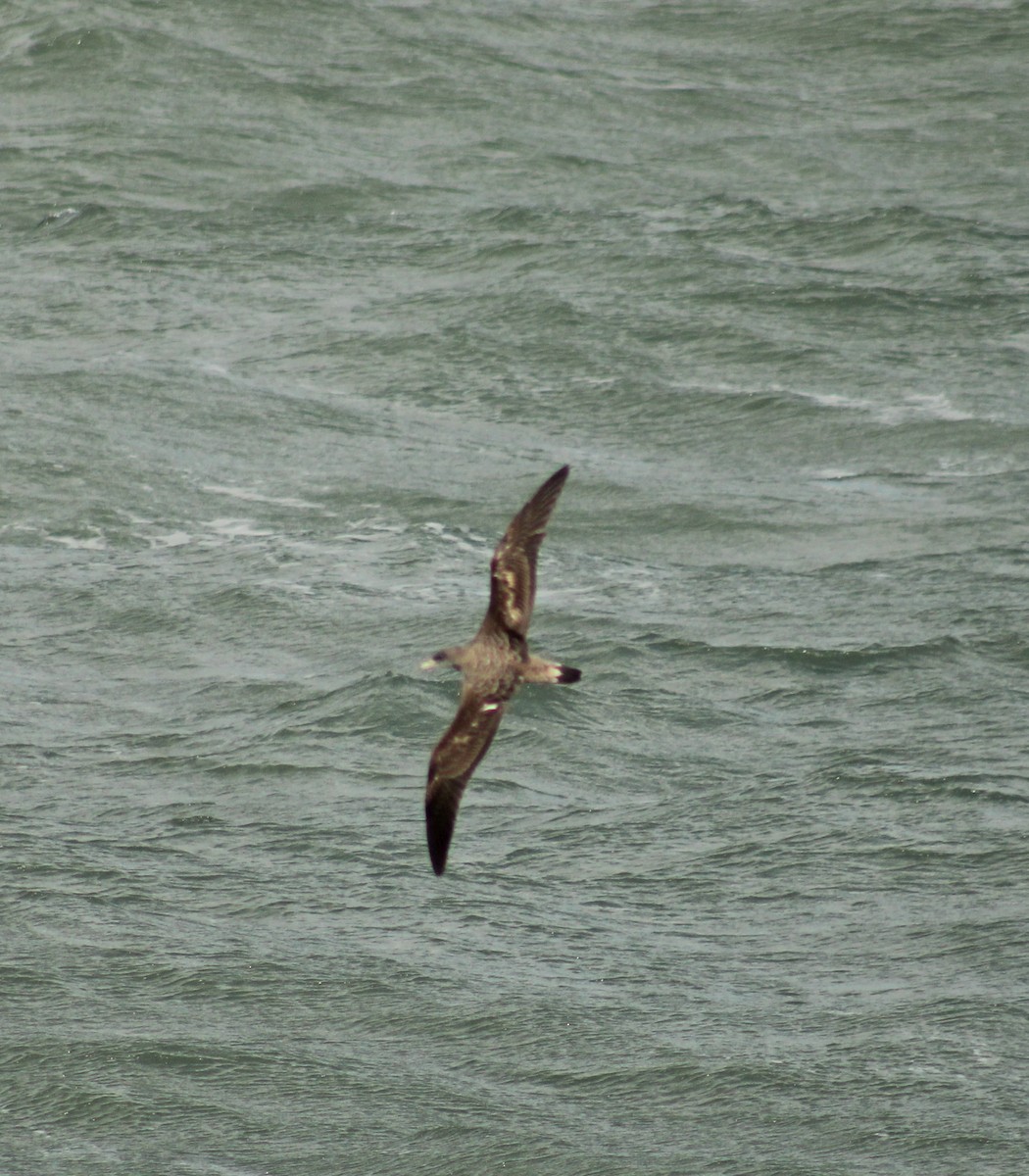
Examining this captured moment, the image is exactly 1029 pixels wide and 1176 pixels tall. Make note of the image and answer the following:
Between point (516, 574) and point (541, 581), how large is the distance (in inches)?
240

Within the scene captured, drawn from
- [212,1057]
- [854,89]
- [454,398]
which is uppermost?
[854,89]

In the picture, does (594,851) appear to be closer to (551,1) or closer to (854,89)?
(854,89)

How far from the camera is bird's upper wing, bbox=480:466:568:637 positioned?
24.8ft

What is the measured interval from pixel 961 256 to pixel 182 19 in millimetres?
8325

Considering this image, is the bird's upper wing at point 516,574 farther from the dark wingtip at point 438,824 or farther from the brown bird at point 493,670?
the dark wingtip at point 438,824

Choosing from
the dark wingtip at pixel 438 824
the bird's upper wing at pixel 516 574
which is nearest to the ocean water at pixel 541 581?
the dark wingtip at pixel 438 824

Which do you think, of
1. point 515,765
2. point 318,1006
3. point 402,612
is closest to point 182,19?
point 402,612

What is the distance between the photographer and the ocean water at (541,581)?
9.68 meters

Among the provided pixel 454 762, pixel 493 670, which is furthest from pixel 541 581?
pixel 454 762

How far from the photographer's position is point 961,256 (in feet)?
57.9

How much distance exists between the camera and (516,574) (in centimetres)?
763

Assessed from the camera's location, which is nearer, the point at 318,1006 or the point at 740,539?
the point at 318,1006

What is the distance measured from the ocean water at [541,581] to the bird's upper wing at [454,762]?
2482 millimetres

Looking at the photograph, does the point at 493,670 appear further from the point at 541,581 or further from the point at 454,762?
the point at 541,581
